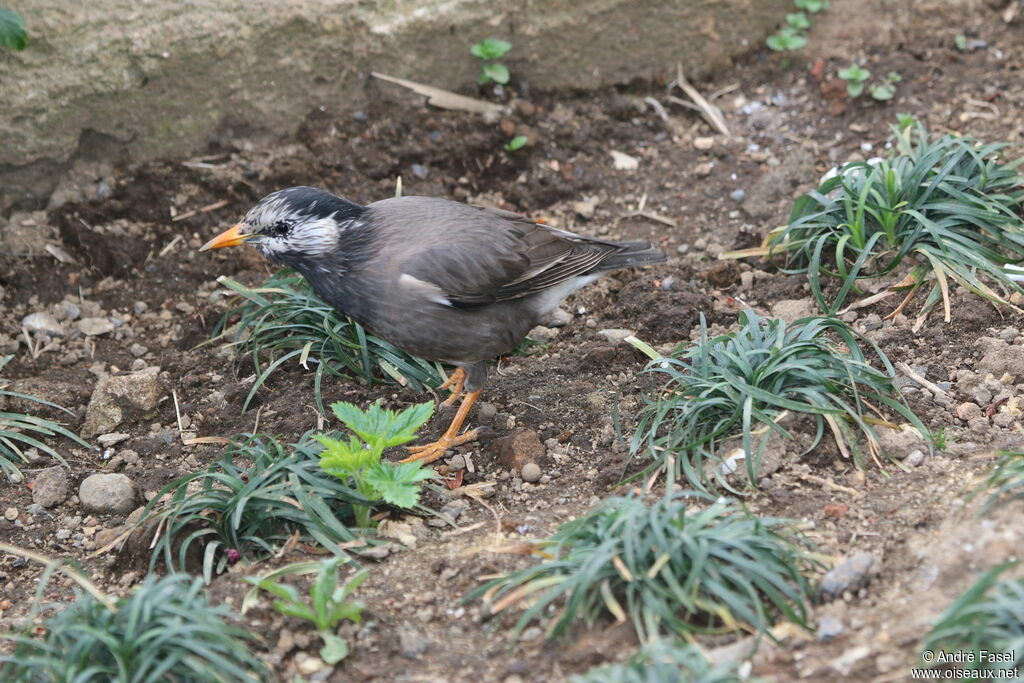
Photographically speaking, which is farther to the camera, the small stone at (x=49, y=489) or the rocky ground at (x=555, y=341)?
the small stone at (x=49, y=489)

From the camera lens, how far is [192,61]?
6285 millimetres

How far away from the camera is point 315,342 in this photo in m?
5.45

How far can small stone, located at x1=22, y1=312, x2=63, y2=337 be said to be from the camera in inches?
227

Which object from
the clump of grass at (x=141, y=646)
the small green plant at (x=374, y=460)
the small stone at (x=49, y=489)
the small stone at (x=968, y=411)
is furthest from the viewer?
the small stone at (x=49, y=489)

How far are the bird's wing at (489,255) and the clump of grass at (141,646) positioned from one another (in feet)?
6.66

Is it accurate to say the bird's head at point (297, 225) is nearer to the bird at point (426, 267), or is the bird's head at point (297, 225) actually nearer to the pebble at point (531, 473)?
the bird at point (426, 267)

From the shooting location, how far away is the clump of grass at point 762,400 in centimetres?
432

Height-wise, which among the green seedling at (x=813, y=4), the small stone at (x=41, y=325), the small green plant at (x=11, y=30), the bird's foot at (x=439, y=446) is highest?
the small green plant at (x=11, y=30)

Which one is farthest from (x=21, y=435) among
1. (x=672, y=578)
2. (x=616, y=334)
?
(x=672, y=578)

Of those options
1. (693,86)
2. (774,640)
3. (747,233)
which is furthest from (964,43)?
(774,640)

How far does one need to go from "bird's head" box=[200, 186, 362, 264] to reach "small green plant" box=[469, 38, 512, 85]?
2167 millimetres

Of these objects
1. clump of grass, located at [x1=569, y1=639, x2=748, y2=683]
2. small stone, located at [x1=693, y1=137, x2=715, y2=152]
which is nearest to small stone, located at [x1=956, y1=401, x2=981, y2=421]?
clump of grass, located at [x1=569, y1=639, x2=748, y2=683]

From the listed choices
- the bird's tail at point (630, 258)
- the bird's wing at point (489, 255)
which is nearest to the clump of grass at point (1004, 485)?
the bird's tail at point (630, 258)

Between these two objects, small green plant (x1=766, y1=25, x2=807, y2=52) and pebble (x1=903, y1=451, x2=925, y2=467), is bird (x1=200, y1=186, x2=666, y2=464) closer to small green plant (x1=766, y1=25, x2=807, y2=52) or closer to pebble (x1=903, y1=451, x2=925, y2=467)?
pebble (x1=903, y1=451, x2=925, y2=467)
